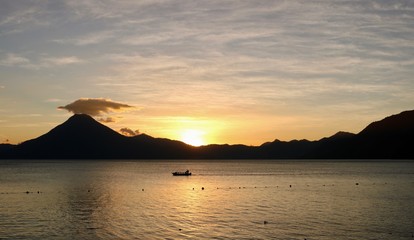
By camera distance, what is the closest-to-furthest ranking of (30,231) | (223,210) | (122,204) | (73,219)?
(30,231) → (73,219) → (223,210) → (122,204)

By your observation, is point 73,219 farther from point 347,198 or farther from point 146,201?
point 347,198

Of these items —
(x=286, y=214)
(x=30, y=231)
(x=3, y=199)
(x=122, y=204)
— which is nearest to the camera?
(x=30, y=231)

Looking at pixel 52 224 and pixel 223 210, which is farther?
pixel 223 210

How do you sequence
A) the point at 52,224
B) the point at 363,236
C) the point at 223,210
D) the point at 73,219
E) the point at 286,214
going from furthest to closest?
the point at 223,210 < the point at 286,214 < the point at 73,219 < the point at 52,224 < the point at 363,236

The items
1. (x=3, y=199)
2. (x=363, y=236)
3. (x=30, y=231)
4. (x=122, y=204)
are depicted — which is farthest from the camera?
(x=3, y=199)

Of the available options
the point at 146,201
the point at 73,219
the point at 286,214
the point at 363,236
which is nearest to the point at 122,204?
the point at 146,201

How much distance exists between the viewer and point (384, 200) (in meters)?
91.5

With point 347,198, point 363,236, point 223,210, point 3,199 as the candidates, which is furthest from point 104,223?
point 347,198

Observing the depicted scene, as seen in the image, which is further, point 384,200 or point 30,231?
point 384,200

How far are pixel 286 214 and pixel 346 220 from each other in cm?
1010

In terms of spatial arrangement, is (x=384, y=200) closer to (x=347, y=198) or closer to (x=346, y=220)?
(x=347, y=198)

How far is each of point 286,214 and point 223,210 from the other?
11.9 meters

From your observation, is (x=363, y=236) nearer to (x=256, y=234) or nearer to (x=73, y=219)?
(x=256, y=234)

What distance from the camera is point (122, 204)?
8644cm
